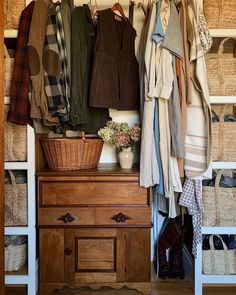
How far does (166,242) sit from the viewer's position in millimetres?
2035

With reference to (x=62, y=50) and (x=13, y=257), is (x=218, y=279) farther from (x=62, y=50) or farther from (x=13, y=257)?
(x=62, y=50)

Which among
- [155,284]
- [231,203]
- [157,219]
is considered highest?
[231,203]

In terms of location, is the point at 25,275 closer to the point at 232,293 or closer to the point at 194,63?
the point at 232,293

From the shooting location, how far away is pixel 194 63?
1639 millimetres

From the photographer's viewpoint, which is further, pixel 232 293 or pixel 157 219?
pixel 157 219

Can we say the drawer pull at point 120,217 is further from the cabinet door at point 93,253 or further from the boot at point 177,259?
the boot at point 177,259

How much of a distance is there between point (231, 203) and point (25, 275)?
133 cm

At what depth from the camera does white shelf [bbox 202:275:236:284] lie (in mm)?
1734

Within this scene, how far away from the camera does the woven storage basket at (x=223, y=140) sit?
171 cm

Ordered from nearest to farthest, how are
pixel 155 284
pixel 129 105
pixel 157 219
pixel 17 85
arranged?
pixel 17 85 → pixel 129 105 → pixel 155 284 → pixel 157 219

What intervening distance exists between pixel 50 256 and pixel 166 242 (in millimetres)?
829

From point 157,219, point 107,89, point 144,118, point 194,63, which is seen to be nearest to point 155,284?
point 157,219

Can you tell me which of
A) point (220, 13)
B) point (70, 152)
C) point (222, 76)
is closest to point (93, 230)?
point (70, 152)

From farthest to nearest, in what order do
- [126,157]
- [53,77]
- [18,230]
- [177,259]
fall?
A: [177,259] < [126,157] < [18,230] < [53,77]
